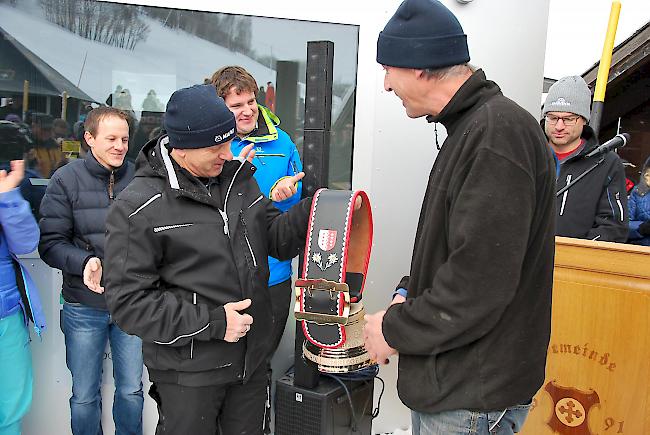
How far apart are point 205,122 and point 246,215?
34cm

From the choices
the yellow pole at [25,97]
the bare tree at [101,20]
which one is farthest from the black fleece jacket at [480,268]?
the yellow pole at [25,97]

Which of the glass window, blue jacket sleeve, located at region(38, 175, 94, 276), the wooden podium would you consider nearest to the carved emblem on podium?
the wooden podium

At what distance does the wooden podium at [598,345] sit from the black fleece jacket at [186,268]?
50.1 inches

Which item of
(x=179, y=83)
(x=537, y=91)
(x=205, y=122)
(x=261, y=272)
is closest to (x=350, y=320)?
(x=261, y=272)

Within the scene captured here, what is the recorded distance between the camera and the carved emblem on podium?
2348 mm

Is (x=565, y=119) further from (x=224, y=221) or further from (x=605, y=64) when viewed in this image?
(x=224, y=221)

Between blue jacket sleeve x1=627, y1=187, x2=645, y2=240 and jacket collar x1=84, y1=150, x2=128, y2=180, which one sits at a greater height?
jacket collar x1=84, y1=150, x2=128, y2=180

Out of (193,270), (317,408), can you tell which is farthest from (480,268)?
(317,408)

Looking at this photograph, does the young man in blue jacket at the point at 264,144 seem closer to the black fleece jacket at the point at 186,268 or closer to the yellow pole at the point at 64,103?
the black fleece jacket at the point at 186,268

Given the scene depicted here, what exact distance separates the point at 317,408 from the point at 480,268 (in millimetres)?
1606

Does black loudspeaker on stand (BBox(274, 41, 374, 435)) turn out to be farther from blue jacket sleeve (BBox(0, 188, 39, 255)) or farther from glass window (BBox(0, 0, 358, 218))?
blue jacket sleeve (BBox(0, 188, 39, 255))

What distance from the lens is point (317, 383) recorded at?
8.90ft

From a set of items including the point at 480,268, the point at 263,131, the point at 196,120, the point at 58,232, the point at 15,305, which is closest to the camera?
the point at 480,268

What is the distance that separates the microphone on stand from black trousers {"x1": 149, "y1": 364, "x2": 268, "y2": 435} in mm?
1830
